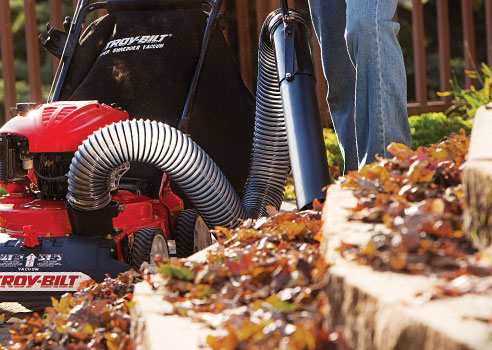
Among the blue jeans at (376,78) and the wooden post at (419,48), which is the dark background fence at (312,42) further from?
the blue jeans at (376,78)

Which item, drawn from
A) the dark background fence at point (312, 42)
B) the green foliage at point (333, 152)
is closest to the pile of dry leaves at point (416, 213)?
the dark background fence at point (312, 42)

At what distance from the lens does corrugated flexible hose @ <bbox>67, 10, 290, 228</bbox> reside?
8.91 ft

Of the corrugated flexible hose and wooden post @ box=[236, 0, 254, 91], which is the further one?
wooden post @ box=[236, 0, 254, 91]

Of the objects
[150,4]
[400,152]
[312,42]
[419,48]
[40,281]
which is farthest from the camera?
[419,48]

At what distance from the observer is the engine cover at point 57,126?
112 inches

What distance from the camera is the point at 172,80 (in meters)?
3.57

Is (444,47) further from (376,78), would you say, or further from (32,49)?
(376,78)

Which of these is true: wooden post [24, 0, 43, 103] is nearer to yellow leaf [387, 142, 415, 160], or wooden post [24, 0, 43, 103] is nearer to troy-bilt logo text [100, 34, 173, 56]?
troy-bilt logo text [100, 34, 173, 56]

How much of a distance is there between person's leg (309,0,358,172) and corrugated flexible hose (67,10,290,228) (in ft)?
0.76

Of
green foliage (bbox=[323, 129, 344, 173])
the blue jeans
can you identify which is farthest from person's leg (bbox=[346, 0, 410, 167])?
green foliage (bbox=[323, 129, 344, 173])

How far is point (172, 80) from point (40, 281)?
48.0 inches

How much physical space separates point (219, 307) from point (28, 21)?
4.99 metres

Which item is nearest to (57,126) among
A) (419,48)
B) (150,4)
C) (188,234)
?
(188,234)

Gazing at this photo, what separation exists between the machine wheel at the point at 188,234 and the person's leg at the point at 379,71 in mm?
713
